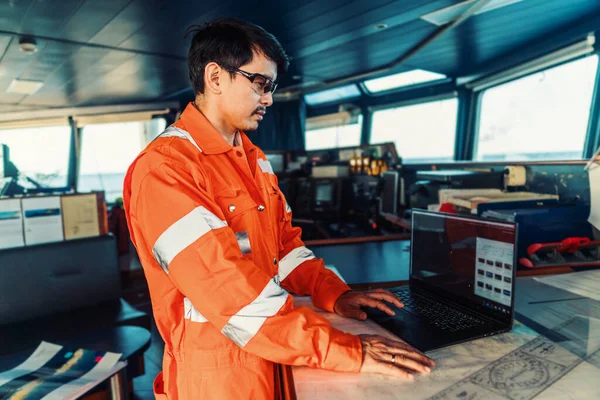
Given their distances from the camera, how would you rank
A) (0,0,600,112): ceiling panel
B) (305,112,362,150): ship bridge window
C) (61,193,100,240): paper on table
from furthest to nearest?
(305,112,362,150): ship bridge window < (0,0,600,112): ceiling panel < (61,193,100,240): paper on table

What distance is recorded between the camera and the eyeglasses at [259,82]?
1011 millimetres

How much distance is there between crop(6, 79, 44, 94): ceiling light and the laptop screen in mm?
4157

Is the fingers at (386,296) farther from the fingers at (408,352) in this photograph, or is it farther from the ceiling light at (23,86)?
the ceiling light at (23,86)

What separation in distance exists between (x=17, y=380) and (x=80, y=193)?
1.01 meters

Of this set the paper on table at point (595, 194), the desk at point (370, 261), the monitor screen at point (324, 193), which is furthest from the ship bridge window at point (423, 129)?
the paper on table at point (595, 194)

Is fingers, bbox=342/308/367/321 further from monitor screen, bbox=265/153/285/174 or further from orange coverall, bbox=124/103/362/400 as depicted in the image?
monitor screen, bbox=265/153/285/174

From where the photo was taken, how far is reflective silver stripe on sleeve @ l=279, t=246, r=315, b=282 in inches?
49.5

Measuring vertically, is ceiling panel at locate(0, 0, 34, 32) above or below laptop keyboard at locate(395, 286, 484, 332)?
above

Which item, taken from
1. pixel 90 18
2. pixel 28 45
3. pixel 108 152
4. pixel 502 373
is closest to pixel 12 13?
pixel 90 18

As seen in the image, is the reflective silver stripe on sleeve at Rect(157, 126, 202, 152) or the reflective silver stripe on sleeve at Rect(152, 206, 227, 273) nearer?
the reflective silver stripe on sleeve at Rect(152, 206, 227, 273)

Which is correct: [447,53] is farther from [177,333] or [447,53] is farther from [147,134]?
[147,134]

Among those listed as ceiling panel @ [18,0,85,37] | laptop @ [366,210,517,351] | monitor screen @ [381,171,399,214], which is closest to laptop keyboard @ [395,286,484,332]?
laptop @ [366,210,517,351]

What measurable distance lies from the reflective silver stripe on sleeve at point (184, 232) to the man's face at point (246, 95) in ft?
1.07

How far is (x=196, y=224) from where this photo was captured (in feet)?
2.67
